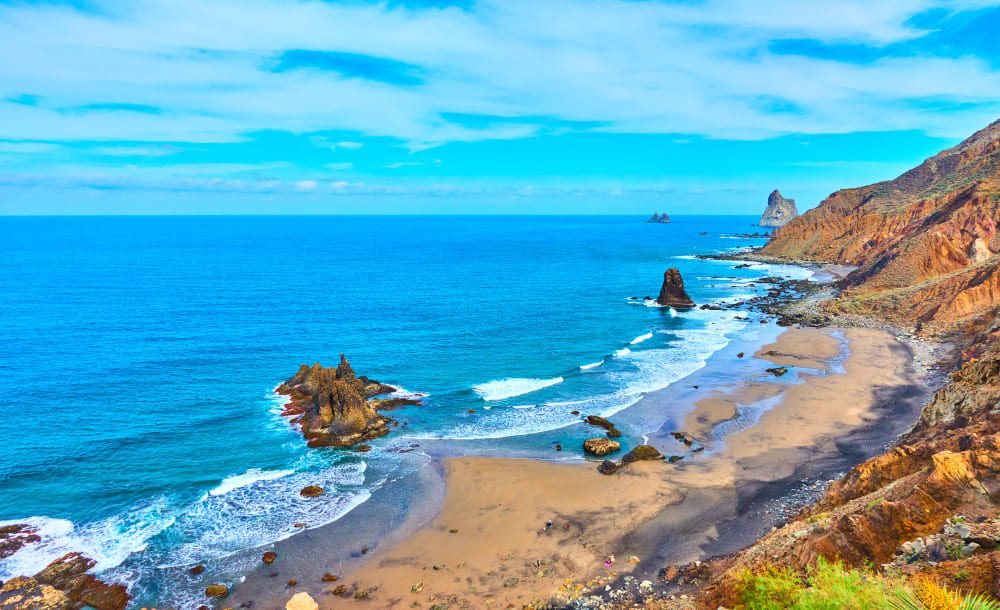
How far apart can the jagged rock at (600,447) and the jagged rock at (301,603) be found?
72.3 ft

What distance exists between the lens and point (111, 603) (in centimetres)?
2520

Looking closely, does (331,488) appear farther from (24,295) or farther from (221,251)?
(221,251)

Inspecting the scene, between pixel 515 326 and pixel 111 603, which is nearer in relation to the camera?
pixel 111 603

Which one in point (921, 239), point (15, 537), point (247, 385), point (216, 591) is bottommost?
point (216, 591)

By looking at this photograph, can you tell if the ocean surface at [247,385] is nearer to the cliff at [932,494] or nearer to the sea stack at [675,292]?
the sea stack at [675,292]

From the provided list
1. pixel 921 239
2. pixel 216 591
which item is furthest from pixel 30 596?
pixel 921 239

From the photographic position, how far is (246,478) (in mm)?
36656

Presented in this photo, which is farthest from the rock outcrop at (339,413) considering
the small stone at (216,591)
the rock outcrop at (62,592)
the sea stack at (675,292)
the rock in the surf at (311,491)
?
the sea stack at (675,292)

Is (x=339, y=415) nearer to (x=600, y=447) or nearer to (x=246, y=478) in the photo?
(x=246, y=478)

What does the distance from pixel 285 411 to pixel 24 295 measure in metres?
83.1

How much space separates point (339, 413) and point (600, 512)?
23.3 m

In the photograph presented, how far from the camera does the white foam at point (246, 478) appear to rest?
35.2 metres

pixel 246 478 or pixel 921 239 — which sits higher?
pixel 921 239

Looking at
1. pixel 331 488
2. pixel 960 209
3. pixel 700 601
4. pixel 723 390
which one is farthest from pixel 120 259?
pixel 960 209
